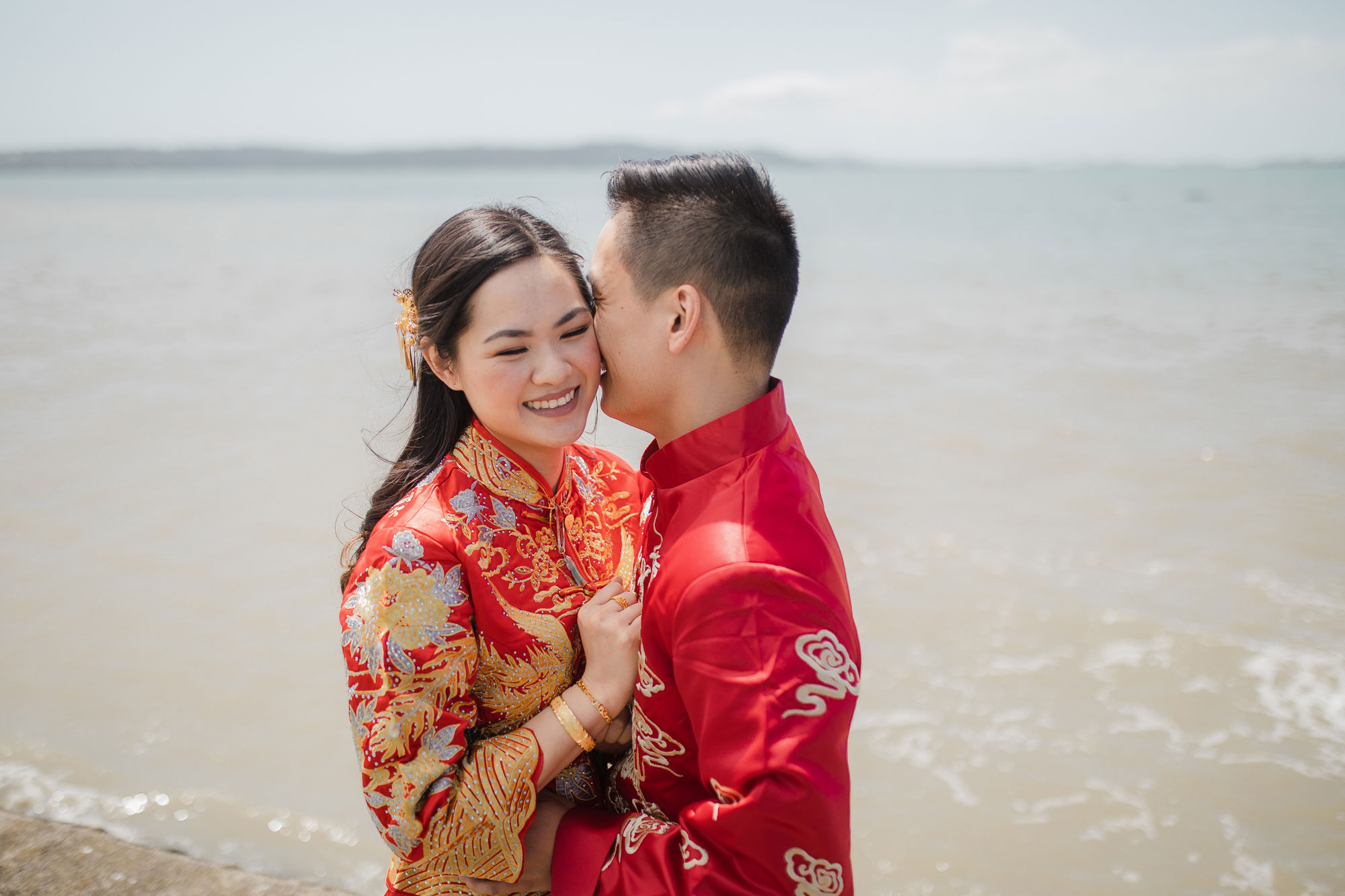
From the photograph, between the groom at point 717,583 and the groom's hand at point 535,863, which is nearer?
the groom at point 717,583

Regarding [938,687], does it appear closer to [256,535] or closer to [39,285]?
[256,535]

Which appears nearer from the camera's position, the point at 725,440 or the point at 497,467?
the point at 725,440

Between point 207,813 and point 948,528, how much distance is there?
15.2 ft

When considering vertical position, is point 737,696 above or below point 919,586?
above

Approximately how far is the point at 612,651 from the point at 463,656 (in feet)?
0.89

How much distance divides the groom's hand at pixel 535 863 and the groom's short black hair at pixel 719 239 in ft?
3.17

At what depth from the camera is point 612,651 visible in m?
1.69

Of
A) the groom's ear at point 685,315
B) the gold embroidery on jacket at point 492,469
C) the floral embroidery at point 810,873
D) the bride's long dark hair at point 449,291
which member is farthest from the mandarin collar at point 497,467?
the floral embroidery at point 810,873

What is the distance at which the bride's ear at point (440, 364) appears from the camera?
1.85 metres

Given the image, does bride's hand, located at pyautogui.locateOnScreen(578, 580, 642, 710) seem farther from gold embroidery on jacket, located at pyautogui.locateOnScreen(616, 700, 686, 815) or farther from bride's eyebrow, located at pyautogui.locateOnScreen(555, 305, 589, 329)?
bride's eyebrow, located at pyautogui.locateOnScreen(555, 305, 589, 329)

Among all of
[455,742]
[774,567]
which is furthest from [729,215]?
[455,742]

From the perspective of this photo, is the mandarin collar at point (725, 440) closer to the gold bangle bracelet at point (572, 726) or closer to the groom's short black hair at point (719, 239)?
the groom's short black hair at point (719, 239)

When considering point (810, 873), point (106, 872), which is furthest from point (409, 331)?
point (106, 872)

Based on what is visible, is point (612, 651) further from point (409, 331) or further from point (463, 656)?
point (409, 331)
